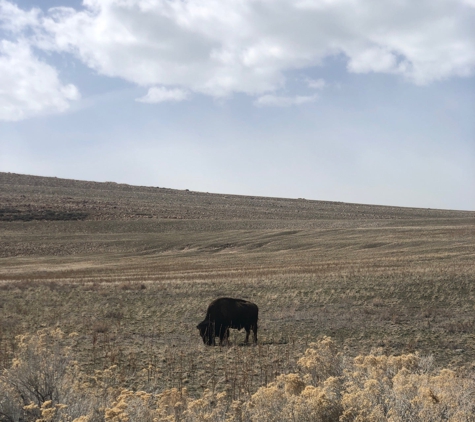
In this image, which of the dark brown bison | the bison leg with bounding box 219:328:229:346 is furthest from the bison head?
the bison leg with bounding box 219:328:229:346

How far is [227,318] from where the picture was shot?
14680 mm

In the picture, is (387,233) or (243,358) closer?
(243,358)

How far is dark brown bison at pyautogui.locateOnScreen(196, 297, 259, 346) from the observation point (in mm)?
14445

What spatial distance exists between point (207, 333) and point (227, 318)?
78 centimetres

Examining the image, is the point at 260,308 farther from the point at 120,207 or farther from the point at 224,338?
the point at 120,207

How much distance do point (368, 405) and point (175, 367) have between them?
6.20 m

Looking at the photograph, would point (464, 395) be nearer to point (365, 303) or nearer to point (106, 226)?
point (365, 303)

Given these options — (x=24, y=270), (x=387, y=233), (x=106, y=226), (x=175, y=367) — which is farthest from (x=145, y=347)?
(x=106, y=226)

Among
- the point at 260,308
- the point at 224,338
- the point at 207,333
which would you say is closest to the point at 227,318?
the point at 224,338

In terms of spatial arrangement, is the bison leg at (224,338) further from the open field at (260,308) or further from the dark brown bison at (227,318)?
the open field at (260,308)

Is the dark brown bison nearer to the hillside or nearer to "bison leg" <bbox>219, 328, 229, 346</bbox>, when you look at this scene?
"bison leg" <bbox>219, 328, 229, 346</bbox>

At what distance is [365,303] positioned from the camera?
19.8 meters

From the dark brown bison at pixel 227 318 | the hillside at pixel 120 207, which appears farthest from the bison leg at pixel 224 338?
the hillside at pixel 120 207

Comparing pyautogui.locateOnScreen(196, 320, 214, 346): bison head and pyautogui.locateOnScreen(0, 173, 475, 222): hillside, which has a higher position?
pyautogui.locateOnScreen(0, 173, 475, 222): hillside
